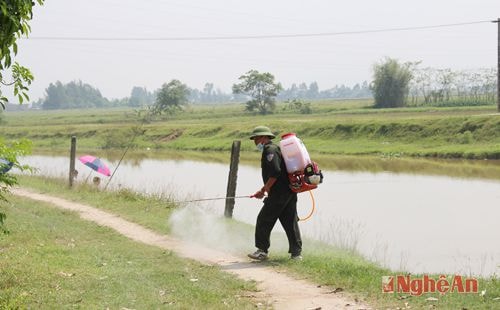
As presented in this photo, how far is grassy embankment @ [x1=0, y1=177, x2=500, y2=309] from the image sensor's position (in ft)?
21.7

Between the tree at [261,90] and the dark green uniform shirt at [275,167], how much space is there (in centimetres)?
6745

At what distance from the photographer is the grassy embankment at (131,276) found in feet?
21.7

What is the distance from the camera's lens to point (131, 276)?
7906mm

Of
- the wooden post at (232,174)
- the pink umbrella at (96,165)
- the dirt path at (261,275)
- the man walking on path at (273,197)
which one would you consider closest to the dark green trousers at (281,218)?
the man walking on path at (273,197)

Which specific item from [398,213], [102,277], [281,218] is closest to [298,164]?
[281,218]

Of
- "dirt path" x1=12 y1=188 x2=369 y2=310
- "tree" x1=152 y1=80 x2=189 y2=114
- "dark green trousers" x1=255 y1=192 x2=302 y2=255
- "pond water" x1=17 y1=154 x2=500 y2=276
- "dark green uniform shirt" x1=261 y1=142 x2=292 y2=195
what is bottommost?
"pond water" x1=17 y1=154 x2=500 y2=276

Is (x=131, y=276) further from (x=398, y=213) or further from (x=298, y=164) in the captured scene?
(x=398, y=213)

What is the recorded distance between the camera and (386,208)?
17141mm

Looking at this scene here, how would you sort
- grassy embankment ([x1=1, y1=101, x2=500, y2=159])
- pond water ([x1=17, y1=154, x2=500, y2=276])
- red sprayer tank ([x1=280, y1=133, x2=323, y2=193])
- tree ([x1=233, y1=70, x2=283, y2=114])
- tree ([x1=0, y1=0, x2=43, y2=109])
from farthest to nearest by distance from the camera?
tree ([x1=233, y1=70, x2=283, y2=114]) → grassy embankment ([x1=1, y1=101, x2=500, y2=159]) → pond water ([x1=17, y1=154, x2=500, y2=276]) → red sprayer tank ([x1=280, y1=133, x2=323, y2=193]) → tree ([x1=0, y1=0, x2=43, y2=109])

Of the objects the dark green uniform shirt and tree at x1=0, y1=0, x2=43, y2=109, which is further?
the dark green uniform shirt

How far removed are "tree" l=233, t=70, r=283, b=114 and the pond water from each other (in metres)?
48.5

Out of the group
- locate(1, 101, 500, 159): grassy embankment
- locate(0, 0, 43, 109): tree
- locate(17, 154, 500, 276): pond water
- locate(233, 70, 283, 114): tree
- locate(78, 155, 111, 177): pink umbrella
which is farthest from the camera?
locate(233, 70, 283, 114): tree

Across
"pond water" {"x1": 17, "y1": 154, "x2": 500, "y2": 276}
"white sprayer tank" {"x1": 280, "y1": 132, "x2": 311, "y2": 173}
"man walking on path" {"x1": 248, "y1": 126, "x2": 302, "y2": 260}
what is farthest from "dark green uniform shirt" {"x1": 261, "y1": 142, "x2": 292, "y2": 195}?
"pond water" {"x1": 17, "y1": 154, "x2": 500, "y2": 276}

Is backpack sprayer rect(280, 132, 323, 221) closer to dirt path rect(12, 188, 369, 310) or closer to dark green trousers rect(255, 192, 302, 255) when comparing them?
dark green trousers rect(255, 192, 302, 255)
